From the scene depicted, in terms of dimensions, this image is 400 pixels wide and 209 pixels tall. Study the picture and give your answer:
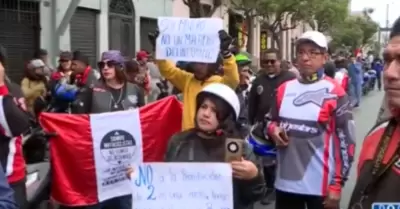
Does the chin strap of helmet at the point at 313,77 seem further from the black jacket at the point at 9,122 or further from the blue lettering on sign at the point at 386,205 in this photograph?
the blue lettering on sign at the point at 386,205

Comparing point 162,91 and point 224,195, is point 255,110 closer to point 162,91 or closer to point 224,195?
point 162,91

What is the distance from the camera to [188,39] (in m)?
5.81

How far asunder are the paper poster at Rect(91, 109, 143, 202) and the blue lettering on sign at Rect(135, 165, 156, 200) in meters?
1.86

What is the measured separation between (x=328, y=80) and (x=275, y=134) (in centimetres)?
49

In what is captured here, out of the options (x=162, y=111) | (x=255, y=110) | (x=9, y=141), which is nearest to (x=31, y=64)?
(x=255, y=110)

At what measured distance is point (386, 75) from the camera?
208 centimetres

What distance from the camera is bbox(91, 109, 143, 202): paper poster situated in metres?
5.59

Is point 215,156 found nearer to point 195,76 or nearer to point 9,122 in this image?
point 9,122

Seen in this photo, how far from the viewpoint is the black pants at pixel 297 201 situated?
15.4ft

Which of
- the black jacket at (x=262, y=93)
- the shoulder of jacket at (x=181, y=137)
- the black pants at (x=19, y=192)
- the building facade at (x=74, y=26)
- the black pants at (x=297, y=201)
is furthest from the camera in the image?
the building facade at (x=74, y=26)

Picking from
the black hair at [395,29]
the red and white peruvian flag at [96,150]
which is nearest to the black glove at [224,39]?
the red and white peruvian flag at [96,150]

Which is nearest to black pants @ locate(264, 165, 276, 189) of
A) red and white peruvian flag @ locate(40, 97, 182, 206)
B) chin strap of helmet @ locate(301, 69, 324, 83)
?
red and white peruvian flag @ locate(40, 97, 182, 206)

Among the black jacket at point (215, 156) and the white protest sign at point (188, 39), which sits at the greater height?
the white protest sign at point (188, 39)

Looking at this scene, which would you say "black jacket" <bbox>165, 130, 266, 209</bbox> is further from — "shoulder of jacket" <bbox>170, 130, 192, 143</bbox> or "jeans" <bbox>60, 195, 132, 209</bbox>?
"jeans" <bbox>60, 195, 132, 209</bbox>
